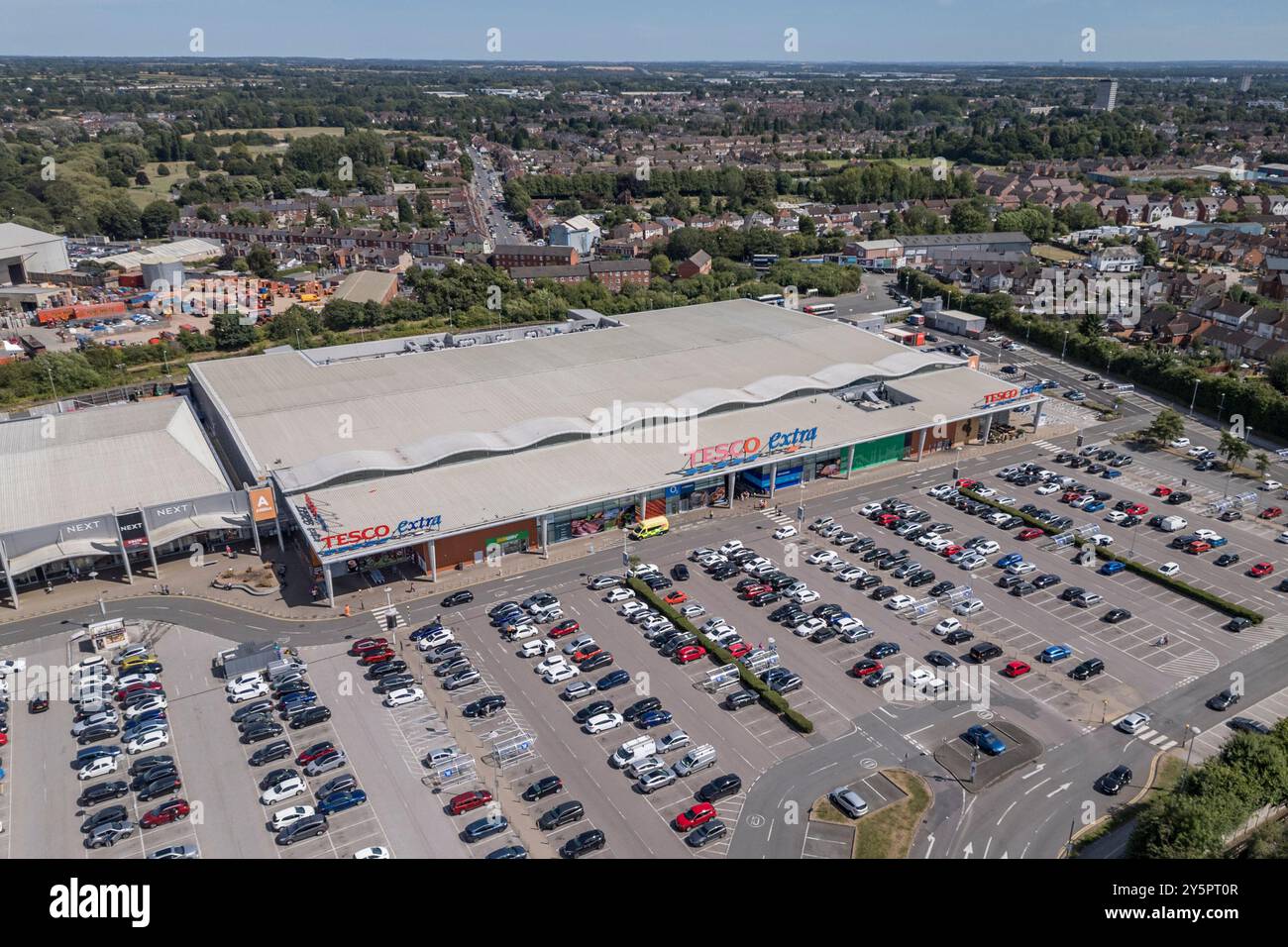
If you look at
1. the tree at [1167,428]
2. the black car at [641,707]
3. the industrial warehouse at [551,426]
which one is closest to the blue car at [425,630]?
the industrial warehouse at [551,426]

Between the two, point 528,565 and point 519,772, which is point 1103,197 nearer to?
point 528,565

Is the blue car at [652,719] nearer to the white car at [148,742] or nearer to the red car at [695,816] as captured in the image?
the red car at [695,816]

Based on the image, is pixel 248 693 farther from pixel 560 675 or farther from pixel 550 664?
pixel 560 675

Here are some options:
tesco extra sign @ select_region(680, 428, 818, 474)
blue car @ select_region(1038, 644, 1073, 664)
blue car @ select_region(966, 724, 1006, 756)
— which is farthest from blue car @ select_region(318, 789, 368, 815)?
blue car @ select_region(1038, 644, 1073, 664)

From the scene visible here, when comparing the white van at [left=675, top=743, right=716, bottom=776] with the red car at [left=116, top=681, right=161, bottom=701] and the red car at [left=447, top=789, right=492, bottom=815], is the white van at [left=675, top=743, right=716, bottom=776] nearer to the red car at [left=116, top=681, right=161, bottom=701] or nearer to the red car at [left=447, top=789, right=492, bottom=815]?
the red car at [left=447, top=789, right=492, bottom=815]

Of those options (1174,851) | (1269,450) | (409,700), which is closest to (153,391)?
(409,700)
